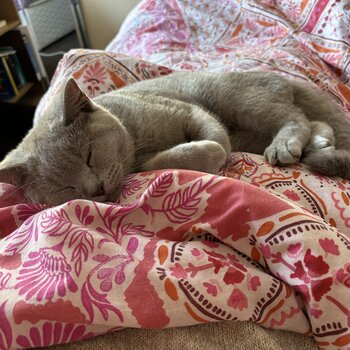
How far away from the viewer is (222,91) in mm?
1299

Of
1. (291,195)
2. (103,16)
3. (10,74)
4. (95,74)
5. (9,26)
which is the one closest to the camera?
(291,195)

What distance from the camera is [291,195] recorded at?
89cm

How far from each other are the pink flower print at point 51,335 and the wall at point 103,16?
10.4 feet

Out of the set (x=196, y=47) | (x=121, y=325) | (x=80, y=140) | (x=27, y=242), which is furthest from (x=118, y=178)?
(x=196, y=47)

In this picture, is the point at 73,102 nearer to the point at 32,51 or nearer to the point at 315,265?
the point at 315,265

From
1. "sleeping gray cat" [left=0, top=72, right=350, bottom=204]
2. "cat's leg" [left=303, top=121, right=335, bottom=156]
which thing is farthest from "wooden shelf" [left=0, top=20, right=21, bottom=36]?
"cat's leg" [left=303, top=121, right=335, bottom=156]

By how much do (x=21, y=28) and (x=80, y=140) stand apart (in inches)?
80.5

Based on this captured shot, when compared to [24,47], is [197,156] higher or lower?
higher

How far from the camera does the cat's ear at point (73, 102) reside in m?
0.90

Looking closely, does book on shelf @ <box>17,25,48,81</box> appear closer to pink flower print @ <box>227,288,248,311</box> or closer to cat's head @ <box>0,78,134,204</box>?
cat's head @ <box>0,78,134,204</box>

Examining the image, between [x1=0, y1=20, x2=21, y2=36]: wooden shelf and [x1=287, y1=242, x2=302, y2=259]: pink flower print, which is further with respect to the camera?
[x1=0, y1=20, x2=21, y2=36]: wooden shelf

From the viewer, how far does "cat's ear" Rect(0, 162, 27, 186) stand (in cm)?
89

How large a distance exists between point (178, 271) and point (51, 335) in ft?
0.75

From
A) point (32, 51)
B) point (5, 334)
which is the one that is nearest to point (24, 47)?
point (32, 51)
